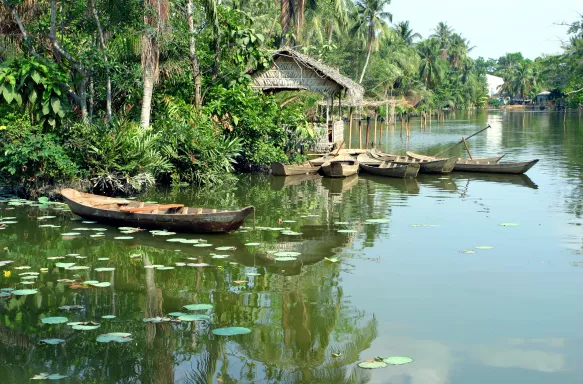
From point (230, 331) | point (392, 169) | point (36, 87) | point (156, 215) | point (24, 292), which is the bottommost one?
point (230, 331)

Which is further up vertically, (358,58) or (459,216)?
(358,58)

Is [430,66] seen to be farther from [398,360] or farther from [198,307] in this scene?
[398,360]

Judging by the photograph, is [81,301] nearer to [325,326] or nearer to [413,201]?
[325,326]

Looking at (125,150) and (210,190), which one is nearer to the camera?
(125,150)

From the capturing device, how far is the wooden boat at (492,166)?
67.3 feet

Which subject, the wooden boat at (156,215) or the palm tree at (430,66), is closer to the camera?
the wooden boat at (156,215)

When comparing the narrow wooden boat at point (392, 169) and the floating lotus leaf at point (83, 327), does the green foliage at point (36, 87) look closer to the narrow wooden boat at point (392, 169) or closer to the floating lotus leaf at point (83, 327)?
the floating lotus leaf at point (83, 327)

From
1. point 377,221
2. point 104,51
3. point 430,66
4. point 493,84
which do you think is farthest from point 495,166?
point 493,84

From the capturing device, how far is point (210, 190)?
17000 millimetres

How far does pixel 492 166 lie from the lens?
21.0 metres

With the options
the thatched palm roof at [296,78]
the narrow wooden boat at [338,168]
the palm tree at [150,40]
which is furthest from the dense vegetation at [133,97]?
the narrow wooden boat at [338,168]

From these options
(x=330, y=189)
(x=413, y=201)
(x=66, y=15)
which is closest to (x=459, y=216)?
(x=413, y=201)

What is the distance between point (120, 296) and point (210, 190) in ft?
30.0

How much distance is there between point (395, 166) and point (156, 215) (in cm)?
1088
